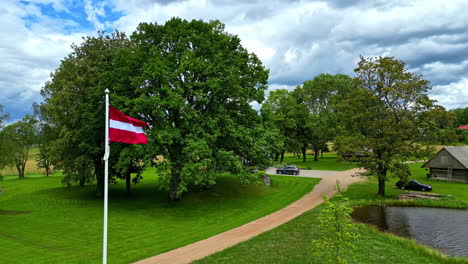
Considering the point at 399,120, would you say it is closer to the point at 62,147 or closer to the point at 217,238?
the point at 217,238

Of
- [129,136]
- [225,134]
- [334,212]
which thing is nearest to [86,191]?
[225,134]

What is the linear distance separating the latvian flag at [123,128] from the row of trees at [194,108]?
12882mm

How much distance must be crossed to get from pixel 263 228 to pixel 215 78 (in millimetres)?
14972

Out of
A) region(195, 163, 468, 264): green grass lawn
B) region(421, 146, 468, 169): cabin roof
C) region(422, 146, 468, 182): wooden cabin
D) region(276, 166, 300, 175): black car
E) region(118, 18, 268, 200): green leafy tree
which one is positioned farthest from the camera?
region(276, 166, 300, 175): black car

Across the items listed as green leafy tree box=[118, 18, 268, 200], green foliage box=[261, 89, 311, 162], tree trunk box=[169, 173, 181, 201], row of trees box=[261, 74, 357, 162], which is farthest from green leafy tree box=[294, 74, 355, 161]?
tree trunk box=[169, 173, 181, 201]

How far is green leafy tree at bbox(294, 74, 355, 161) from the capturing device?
70.1 meters

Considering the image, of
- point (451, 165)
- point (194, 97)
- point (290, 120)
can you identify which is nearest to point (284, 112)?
point (290, 120)

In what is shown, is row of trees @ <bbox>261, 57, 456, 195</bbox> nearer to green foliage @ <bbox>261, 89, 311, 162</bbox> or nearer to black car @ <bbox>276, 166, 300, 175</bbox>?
black car @ <bbox>276, 166, 300, 175</bbox>

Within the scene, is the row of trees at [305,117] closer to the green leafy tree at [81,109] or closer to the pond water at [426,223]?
the pond water at [426,223]

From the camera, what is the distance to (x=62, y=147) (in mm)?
32344

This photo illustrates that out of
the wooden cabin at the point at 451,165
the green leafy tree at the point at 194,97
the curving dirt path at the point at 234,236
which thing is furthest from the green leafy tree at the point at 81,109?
the wooden cabin at the point at 451,165

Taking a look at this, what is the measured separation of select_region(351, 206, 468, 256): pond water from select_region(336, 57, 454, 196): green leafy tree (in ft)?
16.1

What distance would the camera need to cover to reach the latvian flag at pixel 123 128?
41.1 ft

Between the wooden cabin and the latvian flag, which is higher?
the latvian flag
